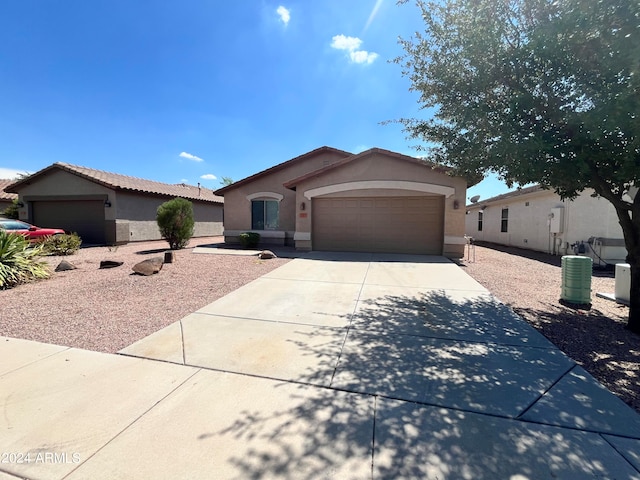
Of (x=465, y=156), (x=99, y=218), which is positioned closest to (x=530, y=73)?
(x=465, y=156)

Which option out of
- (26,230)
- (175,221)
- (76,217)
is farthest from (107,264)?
(76,217)

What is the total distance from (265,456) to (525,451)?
194cm

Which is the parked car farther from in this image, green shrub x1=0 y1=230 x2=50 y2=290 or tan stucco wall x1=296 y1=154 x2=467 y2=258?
tan stucco wall x1=296 y1=154 x2=467 y2=258

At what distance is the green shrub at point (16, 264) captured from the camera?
22.7 ft

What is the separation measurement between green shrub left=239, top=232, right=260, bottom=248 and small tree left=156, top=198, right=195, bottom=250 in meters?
2.47

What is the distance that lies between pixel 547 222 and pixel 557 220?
4.60 ft

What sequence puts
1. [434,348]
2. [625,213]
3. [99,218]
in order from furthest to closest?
[99,218], [625,213], [434,348]

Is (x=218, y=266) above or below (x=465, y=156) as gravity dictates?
below

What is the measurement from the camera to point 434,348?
3.96m

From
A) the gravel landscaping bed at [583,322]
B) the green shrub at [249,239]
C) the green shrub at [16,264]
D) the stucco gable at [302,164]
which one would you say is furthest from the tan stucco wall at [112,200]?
the gravel landscaping bed at [583,322]

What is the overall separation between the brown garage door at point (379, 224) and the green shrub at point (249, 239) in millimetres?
3278

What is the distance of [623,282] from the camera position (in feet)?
20.5

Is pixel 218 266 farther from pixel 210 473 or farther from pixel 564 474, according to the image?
pixel 564 474

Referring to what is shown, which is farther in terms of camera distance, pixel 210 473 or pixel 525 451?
pixel 525 451
